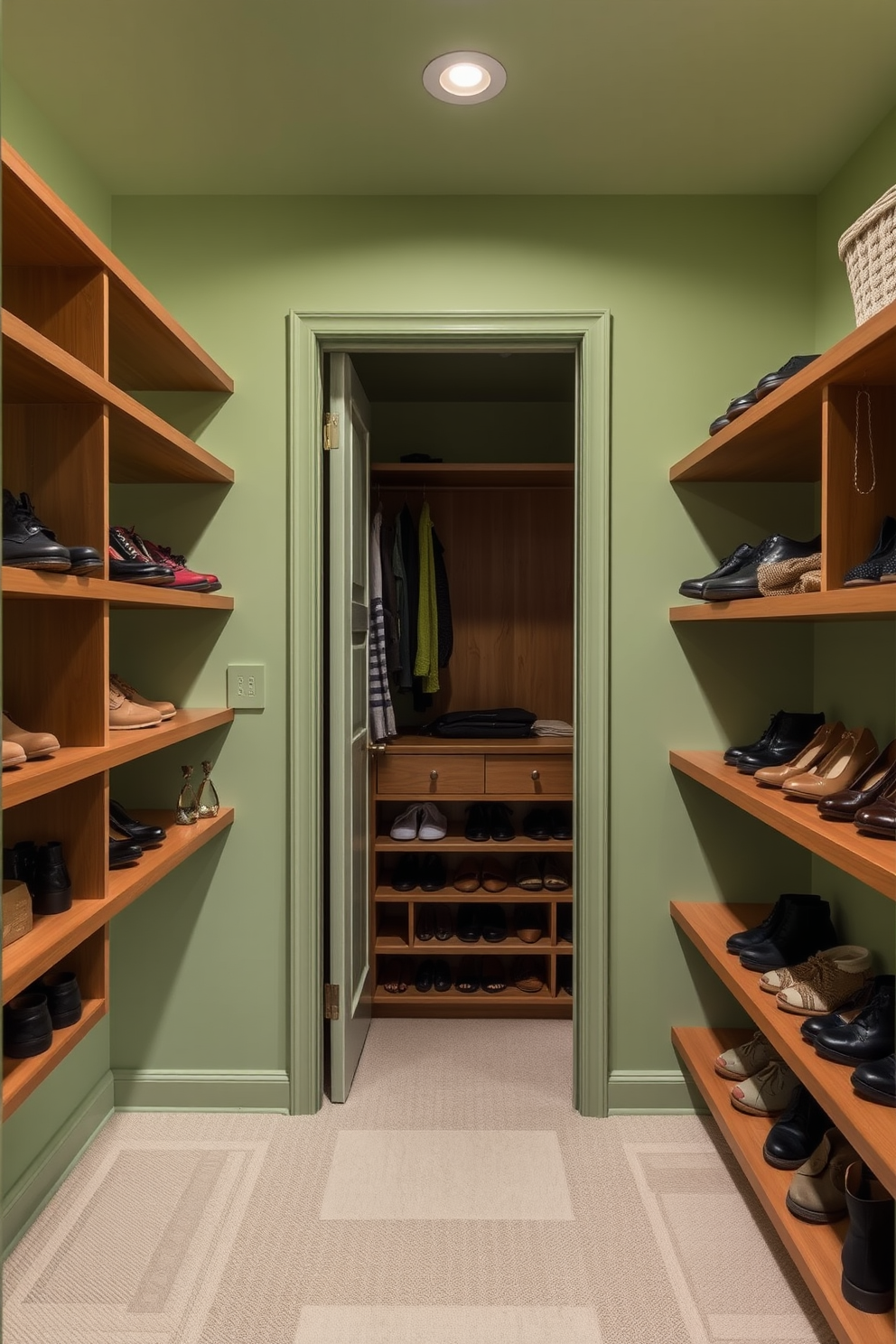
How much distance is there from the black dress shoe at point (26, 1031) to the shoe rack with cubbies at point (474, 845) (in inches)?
67.1

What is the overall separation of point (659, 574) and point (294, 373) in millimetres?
1089

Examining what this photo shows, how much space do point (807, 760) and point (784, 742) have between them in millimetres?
157

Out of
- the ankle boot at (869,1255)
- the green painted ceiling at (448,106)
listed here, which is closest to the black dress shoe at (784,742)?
the ankle boot at (869,1255)

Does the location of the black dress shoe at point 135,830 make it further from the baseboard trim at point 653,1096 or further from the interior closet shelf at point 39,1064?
the baseboard trim at point 653,1096

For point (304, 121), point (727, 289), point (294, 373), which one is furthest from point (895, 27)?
point (294, 373)

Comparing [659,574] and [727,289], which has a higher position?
[727,289]

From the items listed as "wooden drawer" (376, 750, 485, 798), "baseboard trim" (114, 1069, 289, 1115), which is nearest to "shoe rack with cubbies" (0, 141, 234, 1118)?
"baseboard trim" (114, 1069, 289, 1115)

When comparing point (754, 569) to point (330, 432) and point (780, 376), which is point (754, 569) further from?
point (330, 432)

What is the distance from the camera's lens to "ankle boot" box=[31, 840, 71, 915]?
1611 millimetres

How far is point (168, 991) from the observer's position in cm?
247

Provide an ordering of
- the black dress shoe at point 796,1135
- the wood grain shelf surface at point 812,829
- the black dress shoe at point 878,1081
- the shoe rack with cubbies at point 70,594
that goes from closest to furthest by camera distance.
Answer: the wood grain shelf surface at point 812,829
the black dress shoe at point 878,1081
the shoe rack with cubbies at point 70,594
the black dress shoe at point 796,1135

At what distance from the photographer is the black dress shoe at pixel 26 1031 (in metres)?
1.49

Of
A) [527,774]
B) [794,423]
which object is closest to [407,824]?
[527,774]

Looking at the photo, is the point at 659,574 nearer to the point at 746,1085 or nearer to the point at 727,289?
the point at 727,289
